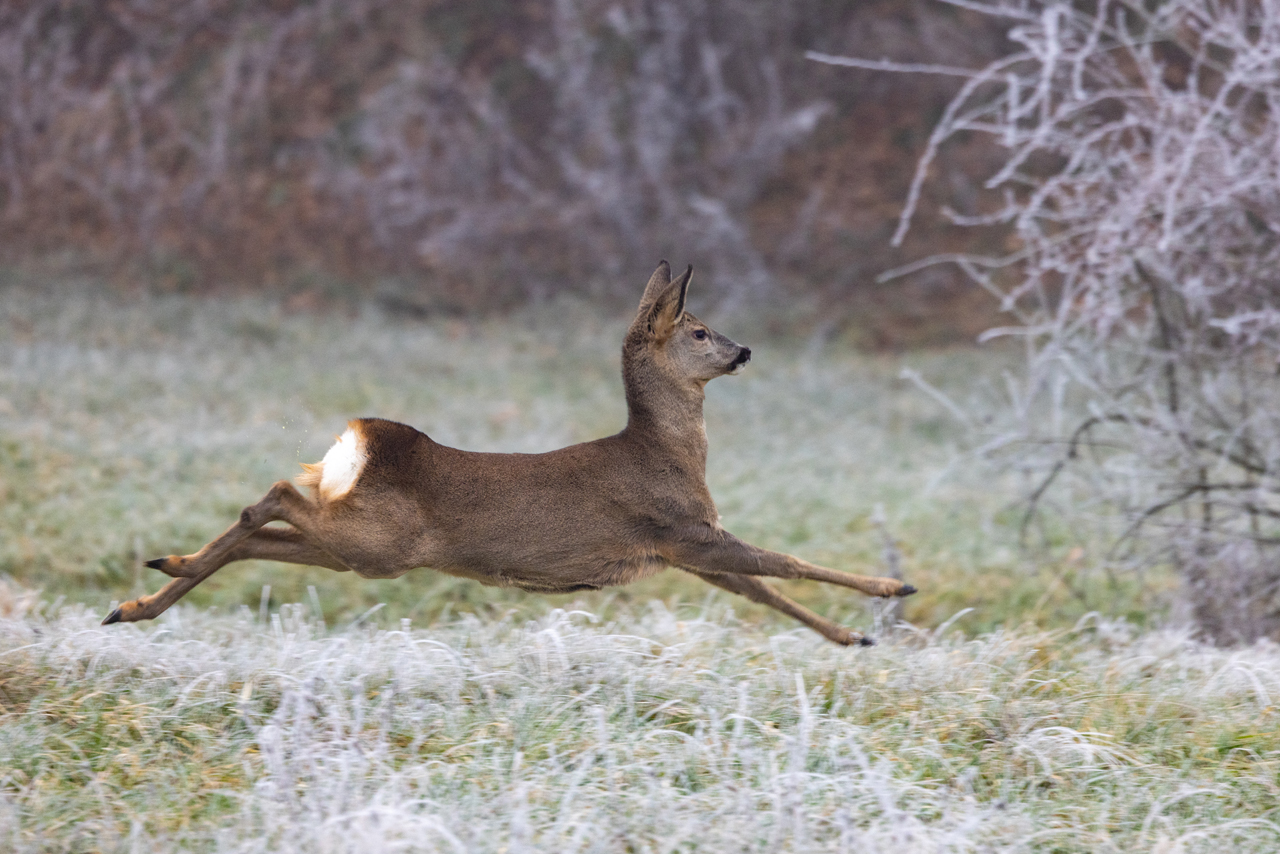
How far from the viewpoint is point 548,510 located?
157 inches

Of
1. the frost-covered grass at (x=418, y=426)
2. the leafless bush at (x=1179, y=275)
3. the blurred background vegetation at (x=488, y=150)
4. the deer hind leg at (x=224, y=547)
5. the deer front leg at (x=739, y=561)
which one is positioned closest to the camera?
the deer hind leg at (x=224, y=547)

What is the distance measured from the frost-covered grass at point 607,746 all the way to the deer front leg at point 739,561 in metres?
0.26

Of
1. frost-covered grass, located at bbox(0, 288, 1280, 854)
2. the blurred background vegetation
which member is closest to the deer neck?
frost-covered grass, located at bbox(0, 288, 1280, 854)

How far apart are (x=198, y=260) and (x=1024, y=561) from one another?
31.6ft

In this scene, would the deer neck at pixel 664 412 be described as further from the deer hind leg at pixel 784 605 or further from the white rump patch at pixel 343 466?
the white rump patch at pixel 343 466

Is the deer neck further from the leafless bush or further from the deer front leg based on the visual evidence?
the leafless bush

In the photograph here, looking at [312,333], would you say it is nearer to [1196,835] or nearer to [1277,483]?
[1277,483]

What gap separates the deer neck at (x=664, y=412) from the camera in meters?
4.32

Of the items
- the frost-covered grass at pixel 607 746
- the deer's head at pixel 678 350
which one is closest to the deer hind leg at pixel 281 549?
the frost-covered grass at pixel 607 746

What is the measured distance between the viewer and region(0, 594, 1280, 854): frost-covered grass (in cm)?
309

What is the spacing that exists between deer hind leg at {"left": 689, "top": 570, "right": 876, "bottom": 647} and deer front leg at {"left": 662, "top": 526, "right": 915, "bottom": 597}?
6.2 inches

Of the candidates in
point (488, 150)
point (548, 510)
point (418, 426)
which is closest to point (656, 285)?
point (548, 510)

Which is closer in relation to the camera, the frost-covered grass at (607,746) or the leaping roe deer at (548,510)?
the frost-covered grass at (607,746)

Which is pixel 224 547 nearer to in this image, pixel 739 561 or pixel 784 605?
pixel 739 561
